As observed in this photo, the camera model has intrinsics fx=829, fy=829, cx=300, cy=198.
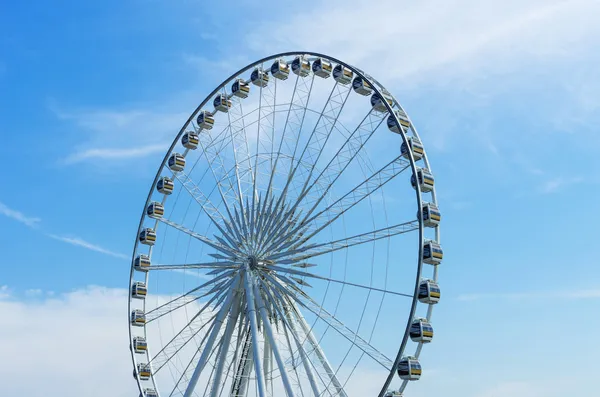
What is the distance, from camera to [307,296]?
32969mm

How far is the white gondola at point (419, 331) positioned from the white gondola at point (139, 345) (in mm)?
14565

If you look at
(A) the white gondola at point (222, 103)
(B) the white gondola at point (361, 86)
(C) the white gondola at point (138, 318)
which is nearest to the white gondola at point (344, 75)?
(B) the white gondola at point (361, 86)

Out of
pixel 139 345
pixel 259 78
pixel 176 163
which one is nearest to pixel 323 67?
pixel 259 78

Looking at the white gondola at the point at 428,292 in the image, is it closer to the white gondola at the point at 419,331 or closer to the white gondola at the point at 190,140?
the white gondola at the point at 419,331

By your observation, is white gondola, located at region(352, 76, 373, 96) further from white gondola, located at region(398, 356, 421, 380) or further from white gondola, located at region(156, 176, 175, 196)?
white gondola, located at region(398, 356, 421, 380)

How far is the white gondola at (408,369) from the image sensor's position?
2969 centimetres

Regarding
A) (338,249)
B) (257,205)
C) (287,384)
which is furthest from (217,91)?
(287,384)

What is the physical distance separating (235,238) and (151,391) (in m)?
8.34

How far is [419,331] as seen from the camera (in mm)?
29906

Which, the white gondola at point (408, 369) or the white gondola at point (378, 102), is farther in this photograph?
the white gondola at point (378, 102)

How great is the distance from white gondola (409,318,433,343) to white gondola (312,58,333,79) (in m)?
12.5

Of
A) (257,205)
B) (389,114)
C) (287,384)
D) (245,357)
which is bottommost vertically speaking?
(287,384)

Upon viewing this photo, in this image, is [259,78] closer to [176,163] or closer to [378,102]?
[176,163]

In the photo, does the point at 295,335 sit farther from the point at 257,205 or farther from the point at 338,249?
the point at 257,205
